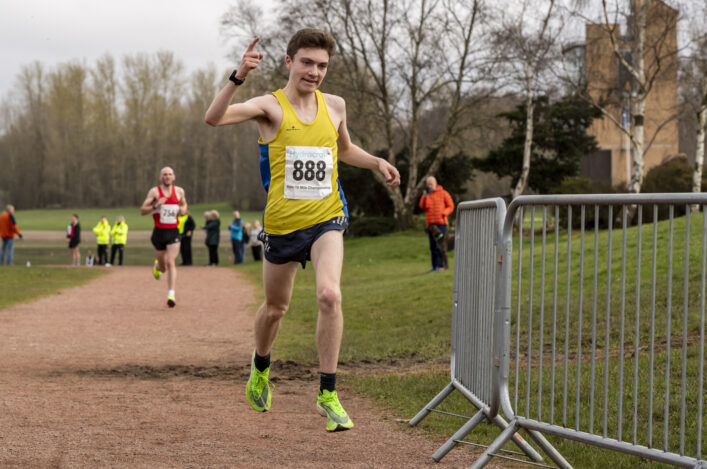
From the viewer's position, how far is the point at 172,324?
12703 millimetres

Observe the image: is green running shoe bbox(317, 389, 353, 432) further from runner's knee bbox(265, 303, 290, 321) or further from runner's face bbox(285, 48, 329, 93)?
runner's face bbox(285, 48, 329, 93)

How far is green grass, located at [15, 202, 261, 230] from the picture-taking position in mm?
84500

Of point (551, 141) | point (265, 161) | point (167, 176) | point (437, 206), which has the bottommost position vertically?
point (437, 206)

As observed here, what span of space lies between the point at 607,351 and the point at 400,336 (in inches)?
275

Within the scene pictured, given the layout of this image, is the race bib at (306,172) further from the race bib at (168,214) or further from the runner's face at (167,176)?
the race bib at (168,214)

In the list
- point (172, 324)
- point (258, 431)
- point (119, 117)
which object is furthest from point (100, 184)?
point (258, 431)

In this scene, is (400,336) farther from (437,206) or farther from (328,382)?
(437,206)

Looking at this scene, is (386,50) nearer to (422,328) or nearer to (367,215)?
(367,215)

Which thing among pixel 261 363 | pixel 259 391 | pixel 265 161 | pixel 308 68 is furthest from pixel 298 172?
pixel 259 391

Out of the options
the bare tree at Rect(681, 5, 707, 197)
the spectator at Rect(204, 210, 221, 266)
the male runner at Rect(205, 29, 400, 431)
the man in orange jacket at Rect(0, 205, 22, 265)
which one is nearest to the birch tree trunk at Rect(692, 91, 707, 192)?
the bare tree at Rect(681, 5, 707, 197)

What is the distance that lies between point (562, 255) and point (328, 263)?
9127 millimetres

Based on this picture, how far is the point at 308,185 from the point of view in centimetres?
536

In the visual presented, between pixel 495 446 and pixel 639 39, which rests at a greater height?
pixel 639 39

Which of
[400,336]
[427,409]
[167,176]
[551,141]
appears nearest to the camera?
[427,409]
